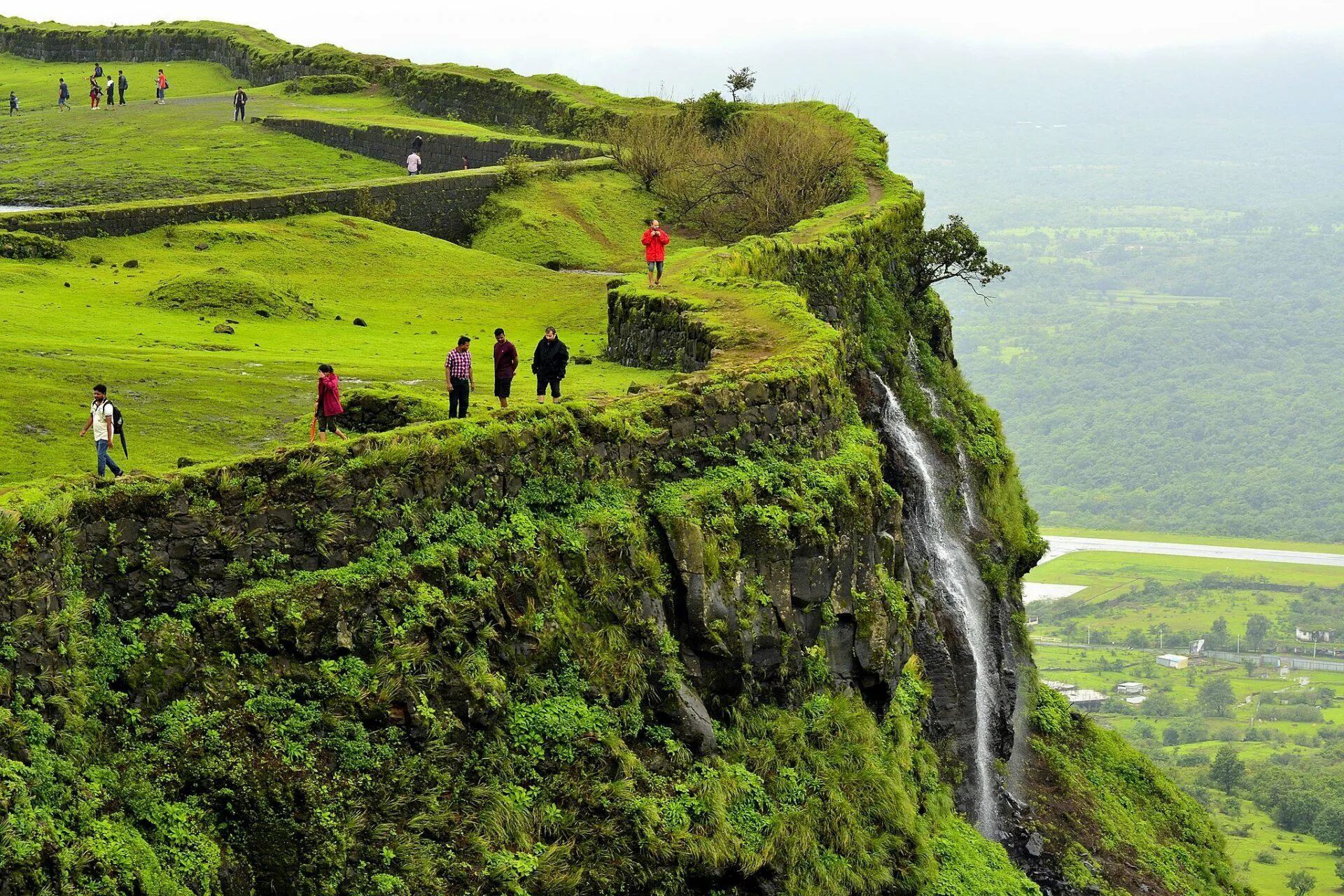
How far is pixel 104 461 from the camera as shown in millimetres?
14828

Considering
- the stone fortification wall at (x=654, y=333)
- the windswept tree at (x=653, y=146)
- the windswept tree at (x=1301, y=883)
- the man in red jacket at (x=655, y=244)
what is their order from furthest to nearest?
the windswept tree at (x=1301, y=883) < the windswept tree at (x=653, y=146) < the man in red jacket at (x=655, y=244) < the stone fortification wall at (x=654, y=333)

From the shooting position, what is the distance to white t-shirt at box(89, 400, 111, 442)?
14.7 meters

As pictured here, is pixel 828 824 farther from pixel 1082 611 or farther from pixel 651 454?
pixel 1082 611

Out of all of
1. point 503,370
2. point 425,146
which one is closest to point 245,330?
point 503,370

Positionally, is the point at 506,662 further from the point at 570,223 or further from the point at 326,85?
the point at 326,85

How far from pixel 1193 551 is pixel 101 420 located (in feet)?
493

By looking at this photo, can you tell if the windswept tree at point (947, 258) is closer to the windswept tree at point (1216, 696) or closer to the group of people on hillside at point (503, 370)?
the group of people on hillside at point (503, 370)

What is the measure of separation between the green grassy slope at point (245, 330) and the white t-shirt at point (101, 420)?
0.74m

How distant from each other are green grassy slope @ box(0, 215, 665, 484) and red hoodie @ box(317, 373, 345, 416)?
1.21 meters

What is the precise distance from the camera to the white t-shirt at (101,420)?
14.7 meters

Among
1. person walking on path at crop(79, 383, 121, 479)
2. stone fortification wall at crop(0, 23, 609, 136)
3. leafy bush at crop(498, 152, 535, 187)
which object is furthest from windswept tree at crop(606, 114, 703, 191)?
person walking on path at crop(79, 383, 121, 479)

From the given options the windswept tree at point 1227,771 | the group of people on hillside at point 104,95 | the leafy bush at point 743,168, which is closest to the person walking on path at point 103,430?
the leafy bush at point 743,168

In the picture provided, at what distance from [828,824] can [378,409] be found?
6.65m

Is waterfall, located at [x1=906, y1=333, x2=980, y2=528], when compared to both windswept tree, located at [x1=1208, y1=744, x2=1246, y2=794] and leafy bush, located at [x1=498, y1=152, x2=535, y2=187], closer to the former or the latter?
leafy bush, located at [x1=498, y1=152, x2=535, y2=187]
